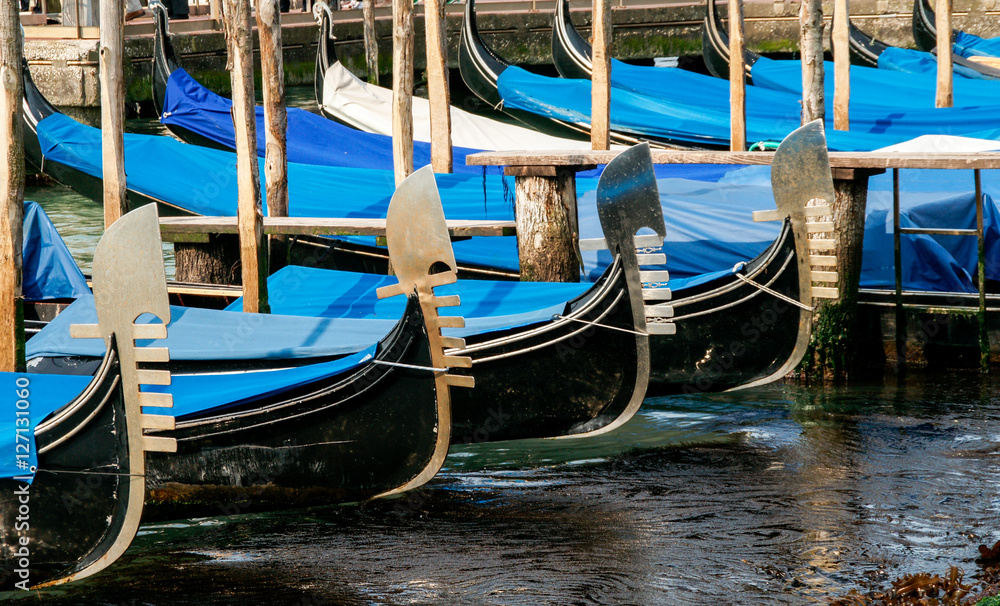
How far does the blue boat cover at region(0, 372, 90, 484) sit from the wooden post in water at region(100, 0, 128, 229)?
179 cm

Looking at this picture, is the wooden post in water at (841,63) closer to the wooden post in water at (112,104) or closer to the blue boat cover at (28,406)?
the wooden post in water at (112,104)

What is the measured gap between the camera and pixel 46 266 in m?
6.24

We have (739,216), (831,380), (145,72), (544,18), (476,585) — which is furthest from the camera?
(544,18)

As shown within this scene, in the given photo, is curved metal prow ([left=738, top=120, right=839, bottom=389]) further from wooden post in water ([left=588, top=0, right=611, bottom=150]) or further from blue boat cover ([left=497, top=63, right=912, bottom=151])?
blue boat cover ([left=497, top=63, right=912, bottom=151])

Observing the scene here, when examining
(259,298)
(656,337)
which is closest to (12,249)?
(259,298)

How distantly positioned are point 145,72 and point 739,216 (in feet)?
35.4

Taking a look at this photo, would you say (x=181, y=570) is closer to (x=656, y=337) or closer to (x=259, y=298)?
(x=259, y=298)

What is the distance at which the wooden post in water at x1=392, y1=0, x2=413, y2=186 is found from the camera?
775 centimetres

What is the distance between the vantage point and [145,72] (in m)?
15.6

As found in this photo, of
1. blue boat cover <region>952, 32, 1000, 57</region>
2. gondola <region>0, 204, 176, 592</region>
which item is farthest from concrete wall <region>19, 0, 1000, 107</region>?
gondola <region>0, 204, 176, 592</region>

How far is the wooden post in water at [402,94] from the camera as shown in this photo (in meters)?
7.75

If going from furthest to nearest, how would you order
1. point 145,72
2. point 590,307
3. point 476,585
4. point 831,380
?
1. point 145,72
2. point 831,380
3. point 590,307
4. point 476,585

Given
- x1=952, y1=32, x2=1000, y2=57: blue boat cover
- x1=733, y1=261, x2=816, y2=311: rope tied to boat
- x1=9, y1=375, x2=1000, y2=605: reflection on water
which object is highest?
x1=952, y1=32, x2=1000, y2=57: blue boat cover

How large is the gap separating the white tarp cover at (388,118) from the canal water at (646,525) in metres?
4.38
